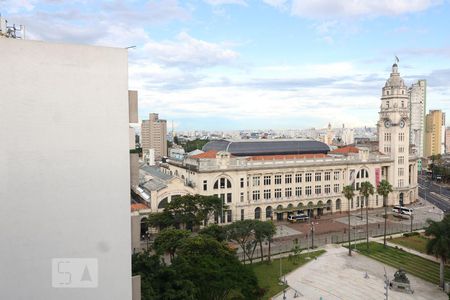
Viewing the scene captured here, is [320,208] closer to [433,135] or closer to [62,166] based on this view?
[62,166]

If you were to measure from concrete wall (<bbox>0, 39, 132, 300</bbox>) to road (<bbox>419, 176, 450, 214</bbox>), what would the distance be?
78128 mm

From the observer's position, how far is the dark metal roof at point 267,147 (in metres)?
79.9

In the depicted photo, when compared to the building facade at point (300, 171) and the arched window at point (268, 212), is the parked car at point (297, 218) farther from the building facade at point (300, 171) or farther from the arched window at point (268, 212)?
the arched window at point (268, 212)

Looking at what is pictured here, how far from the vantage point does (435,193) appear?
10456 centimetres

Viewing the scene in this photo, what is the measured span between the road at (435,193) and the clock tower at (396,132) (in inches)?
345

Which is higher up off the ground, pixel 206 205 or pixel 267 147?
pixel 267 147

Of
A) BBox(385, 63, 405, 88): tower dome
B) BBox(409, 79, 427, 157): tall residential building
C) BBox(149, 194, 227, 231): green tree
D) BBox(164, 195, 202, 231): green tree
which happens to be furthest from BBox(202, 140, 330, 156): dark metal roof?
BBox(409, 79, 427, 157): tall residential building

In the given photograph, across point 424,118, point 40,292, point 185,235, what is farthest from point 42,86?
point 424,118

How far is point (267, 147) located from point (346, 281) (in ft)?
137

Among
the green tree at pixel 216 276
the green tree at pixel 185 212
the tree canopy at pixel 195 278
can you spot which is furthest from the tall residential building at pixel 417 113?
the tree canopy at pixel 195 278

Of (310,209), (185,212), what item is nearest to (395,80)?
(310,209)

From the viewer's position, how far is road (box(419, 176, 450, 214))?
88.6 m

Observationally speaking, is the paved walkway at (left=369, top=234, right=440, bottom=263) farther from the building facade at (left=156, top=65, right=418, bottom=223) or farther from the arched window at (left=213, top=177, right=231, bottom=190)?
the arched window at (left=213, top=177, right=231, bottom=190)

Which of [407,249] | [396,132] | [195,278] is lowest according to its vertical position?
[407,249]
